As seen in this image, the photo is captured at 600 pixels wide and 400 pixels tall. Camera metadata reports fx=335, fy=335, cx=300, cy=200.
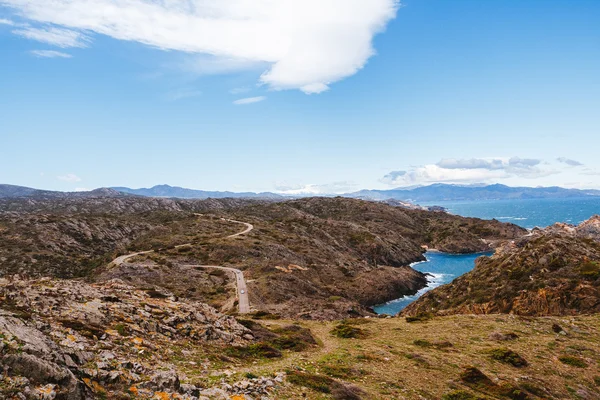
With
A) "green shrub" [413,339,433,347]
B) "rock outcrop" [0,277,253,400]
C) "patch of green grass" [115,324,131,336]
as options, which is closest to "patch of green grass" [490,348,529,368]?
"green shrub" [413,339,433,347]

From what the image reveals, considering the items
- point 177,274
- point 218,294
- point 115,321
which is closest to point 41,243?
point 177,274

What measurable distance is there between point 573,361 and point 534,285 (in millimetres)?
22633

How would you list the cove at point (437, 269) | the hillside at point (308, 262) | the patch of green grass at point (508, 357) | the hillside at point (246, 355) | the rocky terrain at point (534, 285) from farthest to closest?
the cove at point (437, 269) < the hillside at point (308, 262) < the rocky terrain at point (534, 285) < the patch of green grass at point (508, 357) < the hillside at point (246, 355)

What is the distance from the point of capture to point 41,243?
364ft

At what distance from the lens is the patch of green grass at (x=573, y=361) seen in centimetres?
2688

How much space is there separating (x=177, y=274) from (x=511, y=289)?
2594 inches

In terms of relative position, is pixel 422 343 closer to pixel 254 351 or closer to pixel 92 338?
pixel 254 351

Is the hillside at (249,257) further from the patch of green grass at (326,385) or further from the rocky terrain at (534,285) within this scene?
the patch of green grass at (326,385)

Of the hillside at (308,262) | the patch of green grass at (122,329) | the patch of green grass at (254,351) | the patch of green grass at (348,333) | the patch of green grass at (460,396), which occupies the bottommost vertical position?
the hillside at (308,262)

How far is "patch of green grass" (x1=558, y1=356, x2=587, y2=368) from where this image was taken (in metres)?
26.9

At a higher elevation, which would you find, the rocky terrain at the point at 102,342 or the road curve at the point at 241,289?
the rocky terrain at the point at 102,342

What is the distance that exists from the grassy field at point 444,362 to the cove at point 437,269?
5416cm

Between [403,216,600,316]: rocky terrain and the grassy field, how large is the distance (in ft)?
19.5

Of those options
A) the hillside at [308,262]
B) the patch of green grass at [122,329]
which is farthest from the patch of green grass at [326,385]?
the hillside at [308,262]
